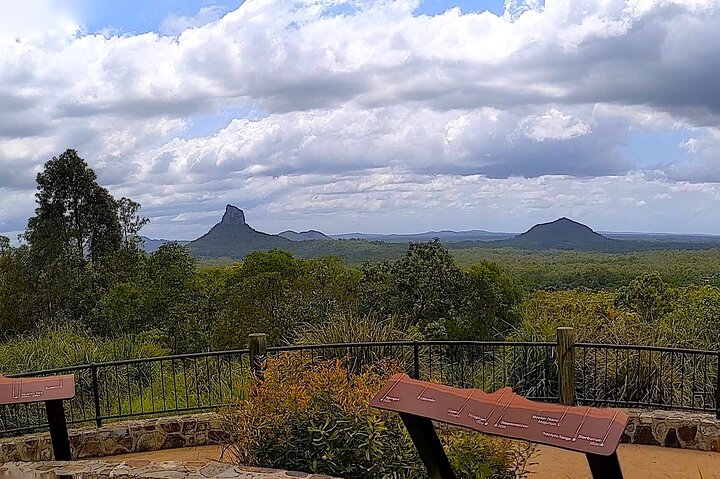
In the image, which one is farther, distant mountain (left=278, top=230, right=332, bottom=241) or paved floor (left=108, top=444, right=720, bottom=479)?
distant mountain (left=278, top=230, right=332, bottom=241)

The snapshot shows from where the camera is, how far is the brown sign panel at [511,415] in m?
3.54

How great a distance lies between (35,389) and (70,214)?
11156 millimetres

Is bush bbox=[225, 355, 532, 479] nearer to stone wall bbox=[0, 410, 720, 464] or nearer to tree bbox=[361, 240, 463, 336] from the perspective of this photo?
stone wall bbox=[0, 410, 720, 464]

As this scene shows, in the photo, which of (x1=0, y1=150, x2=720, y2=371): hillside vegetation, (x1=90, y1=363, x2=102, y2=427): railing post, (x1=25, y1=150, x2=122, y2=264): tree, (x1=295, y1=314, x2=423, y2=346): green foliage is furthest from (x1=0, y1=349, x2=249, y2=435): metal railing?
(x1=25, y1=150, x2=122, y2=264): tree

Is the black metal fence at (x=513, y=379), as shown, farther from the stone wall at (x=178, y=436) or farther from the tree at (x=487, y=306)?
the tree at (x=487, y=306)

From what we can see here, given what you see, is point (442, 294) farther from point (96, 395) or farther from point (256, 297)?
point (96, 395)

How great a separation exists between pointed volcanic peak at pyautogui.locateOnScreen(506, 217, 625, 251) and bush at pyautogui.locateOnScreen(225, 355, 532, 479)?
111ft

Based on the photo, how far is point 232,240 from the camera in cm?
3584

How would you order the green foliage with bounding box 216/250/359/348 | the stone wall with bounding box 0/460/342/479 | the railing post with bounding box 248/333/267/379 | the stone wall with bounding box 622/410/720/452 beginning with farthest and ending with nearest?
the green foliage with bounding box 216/250/359/348 → the railing post with bounding box 248/333/267/379 → the stone wall with bounding box 622/410/720/452 → the stone wall with bounding box 0/460/342/479

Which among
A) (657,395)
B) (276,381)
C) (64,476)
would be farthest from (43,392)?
(657,395)

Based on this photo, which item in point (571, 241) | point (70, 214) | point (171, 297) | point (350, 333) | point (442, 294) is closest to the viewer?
point (350, 333)

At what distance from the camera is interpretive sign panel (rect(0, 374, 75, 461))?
5277mm

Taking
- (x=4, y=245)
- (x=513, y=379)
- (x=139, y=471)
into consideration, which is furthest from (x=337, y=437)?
(x=4, y=245)

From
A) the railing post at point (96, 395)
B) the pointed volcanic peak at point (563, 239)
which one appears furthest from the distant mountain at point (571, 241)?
the railing post at point (96, 395)
